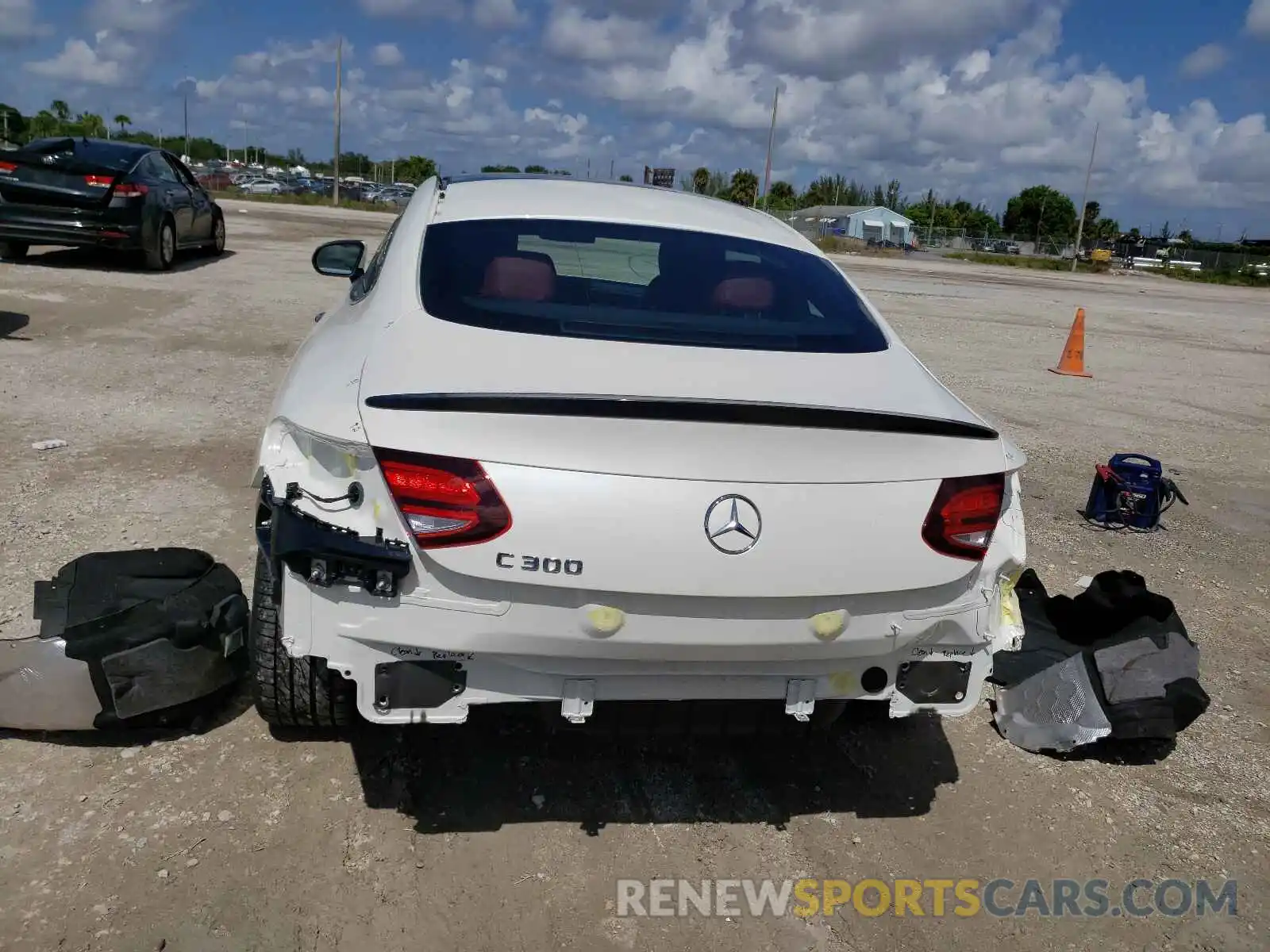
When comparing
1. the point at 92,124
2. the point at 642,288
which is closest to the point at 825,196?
the point at 92,124

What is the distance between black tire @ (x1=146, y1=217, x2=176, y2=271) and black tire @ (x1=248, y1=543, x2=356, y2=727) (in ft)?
36.6

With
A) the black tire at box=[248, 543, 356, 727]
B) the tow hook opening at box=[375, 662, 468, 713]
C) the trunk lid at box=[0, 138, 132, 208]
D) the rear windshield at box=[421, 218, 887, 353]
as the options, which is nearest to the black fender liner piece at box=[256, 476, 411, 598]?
the tow hook opening at box=[375, 662, 468, 713]

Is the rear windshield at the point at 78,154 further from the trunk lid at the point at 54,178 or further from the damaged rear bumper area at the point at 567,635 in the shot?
the damaged rear bumper area at the point at 567,635

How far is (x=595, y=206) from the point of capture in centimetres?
388

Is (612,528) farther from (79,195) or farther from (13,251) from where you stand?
(13,251)

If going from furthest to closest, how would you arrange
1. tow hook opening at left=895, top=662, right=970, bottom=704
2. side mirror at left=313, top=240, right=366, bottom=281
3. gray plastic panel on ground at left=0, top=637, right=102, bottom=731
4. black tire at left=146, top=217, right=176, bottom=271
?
black tire at left=146, top=217, right=176, bottom=271 → side mirror at left=313, top=240, right=366, bottom=281 → gray plastic panel on ground at left=0, top=637, right=102, bottom=731 → tow hook opening at left=895, top=662, right=970, bottom=704

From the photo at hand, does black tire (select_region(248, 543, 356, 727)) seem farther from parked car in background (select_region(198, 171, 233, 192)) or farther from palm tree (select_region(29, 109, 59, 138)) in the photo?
palm tree (select_region(29, 109, 59, 138))

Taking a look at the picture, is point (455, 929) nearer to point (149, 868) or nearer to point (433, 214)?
point (149, 868)

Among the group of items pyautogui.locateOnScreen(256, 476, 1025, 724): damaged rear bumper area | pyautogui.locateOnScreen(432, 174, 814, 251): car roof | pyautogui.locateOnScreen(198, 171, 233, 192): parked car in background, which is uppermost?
pyautogui.locateOnScreen(198, 171, 233, 192): parked car in background

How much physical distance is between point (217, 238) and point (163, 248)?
244 centimetres

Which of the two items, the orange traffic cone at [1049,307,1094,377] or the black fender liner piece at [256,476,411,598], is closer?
the black fender liner piece at [256,476,411,598]

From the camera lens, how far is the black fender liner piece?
2.37 meters

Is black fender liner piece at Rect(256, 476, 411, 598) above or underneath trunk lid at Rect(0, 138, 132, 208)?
underneath

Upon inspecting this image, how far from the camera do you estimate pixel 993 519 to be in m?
2.66
